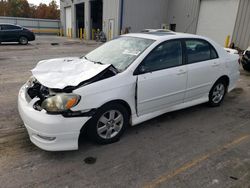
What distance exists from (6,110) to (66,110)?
7.38ft

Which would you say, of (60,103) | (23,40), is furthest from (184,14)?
(60,103)

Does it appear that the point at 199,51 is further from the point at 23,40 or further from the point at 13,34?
the point at 23,40

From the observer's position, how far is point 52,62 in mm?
3719

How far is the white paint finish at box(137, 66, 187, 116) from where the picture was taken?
3.21 meters

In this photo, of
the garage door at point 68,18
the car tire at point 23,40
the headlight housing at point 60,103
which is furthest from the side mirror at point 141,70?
the garage door at point 68,18

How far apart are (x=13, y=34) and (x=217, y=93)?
51.1 feet

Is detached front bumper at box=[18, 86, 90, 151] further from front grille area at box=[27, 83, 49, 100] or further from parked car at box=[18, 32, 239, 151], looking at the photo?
front grille area at box=[27, 83, 49, 100]

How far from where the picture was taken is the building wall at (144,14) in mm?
19672

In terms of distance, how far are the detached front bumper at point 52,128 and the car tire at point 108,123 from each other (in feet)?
0.66

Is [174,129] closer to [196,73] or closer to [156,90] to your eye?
[156,90]

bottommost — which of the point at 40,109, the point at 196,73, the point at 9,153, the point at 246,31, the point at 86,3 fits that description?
the point at 9,153

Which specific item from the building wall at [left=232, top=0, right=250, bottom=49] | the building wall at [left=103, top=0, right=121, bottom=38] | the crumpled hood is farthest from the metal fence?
the crumpled hood

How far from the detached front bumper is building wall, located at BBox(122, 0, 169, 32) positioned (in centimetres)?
1855

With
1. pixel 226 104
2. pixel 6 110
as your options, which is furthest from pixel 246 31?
pixel 6 110
